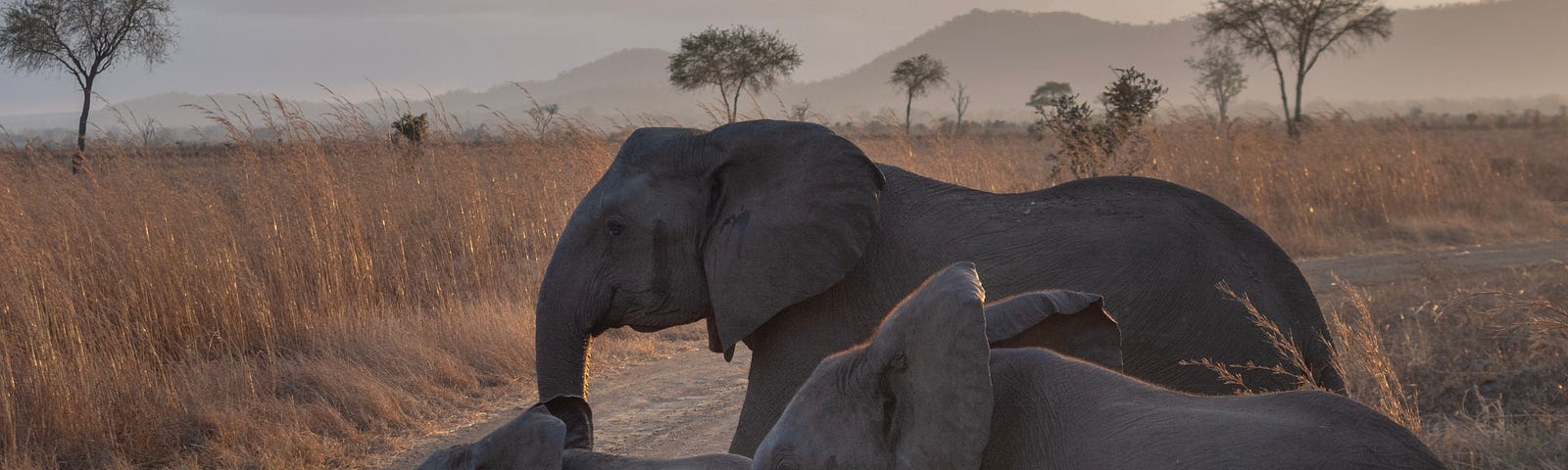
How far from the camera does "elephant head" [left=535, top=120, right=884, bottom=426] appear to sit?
12.1ft

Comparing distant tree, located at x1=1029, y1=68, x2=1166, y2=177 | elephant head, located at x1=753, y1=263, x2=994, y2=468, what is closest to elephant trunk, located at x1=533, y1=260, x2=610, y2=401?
elephant head, located at x1=753, y1=263, x2=994, y2=468

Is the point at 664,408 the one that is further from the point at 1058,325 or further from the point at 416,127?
the point at 416,127

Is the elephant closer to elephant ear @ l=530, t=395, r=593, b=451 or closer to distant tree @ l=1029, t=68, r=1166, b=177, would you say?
elephant ear @ l=530, t=395, r=593, b=451

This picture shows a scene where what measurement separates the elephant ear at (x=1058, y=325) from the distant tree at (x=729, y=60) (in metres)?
37.7

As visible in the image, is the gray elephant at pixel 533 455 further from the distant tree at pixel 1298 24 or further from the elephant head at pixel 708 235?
the distant tree at pixel 1298 24

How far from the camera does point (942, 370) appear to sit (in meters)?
1.93

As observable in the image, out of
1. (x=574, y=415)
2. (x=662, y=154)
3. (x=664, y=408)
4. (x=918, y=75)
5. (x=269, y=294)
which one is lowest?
(x=664, y=408)

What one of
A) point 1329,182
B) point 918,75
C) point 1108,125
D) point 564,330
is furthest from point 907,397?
point 918,75

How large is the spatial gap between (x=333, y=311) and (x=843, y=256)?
17.0 feet

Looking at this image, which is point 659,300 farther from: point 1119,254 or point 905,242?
point 1119,254

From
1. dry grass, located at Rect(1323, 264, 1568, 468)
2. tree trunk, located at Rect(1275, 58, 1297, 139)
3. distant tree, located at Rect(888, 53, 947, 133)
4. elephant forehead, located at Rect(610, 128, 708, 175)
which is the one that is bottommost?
dry grass, located at Rect(1323, 264, 1568, 468)

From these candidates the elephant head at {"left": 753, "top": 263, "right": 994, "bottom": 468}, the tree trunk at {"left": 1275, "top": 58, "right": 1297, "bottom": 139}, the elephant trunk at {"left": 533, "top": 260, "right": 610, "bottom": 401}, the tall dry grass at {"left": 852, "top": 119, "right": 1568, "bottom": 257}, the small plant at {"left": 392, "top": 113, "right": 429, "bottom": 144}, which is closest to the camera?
the elephant head at {"left": 753, "top": 263, "right": 994, "bottom": 468}

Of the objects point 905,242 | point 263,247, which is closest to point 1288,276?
point 905,242

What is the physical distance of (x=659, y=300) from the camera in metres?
3.96
